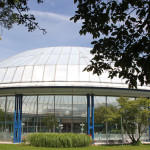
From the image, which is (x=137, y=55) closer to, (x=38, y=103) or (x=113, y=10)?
(x=113, y=10)

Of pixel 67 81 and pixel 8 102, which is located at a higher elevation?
pixel 67 81

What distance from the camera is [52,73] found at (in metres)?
25.6

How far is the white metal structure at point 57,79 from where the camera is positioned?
24172 millimetres

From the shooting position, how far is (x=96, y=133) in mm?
26031

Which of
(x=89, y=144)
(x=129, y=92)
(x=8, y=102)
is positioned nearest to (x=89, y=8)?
(x=89, y=144)

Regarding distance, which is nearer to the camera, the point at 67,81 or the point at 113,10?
the point at 113,10

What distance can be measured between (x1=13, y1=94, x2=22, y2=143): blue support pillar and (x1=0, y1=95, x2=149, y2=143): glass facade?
2.60 feet

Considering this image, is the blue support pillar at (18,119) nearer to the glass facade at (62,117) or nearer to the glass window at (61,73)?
the glass facade at (62,117)

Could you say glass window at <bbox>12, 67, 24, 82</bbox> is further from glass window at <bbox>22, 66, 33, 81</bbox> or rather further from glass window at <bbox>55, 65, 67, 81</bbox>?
glass window at <bbox>55, 65, 67, 81</bbox>

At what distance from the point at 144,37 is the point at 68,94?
2064cm

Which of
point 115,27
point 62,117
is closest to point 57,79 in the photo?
point 62,117

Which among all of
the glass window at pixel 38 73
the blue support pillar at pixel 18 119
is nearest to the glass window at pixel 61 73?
the glass window at pixel 38 73

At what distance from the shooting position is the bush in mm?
19812

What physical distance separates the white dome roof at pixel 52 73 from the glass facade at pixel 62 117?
8.43ft
